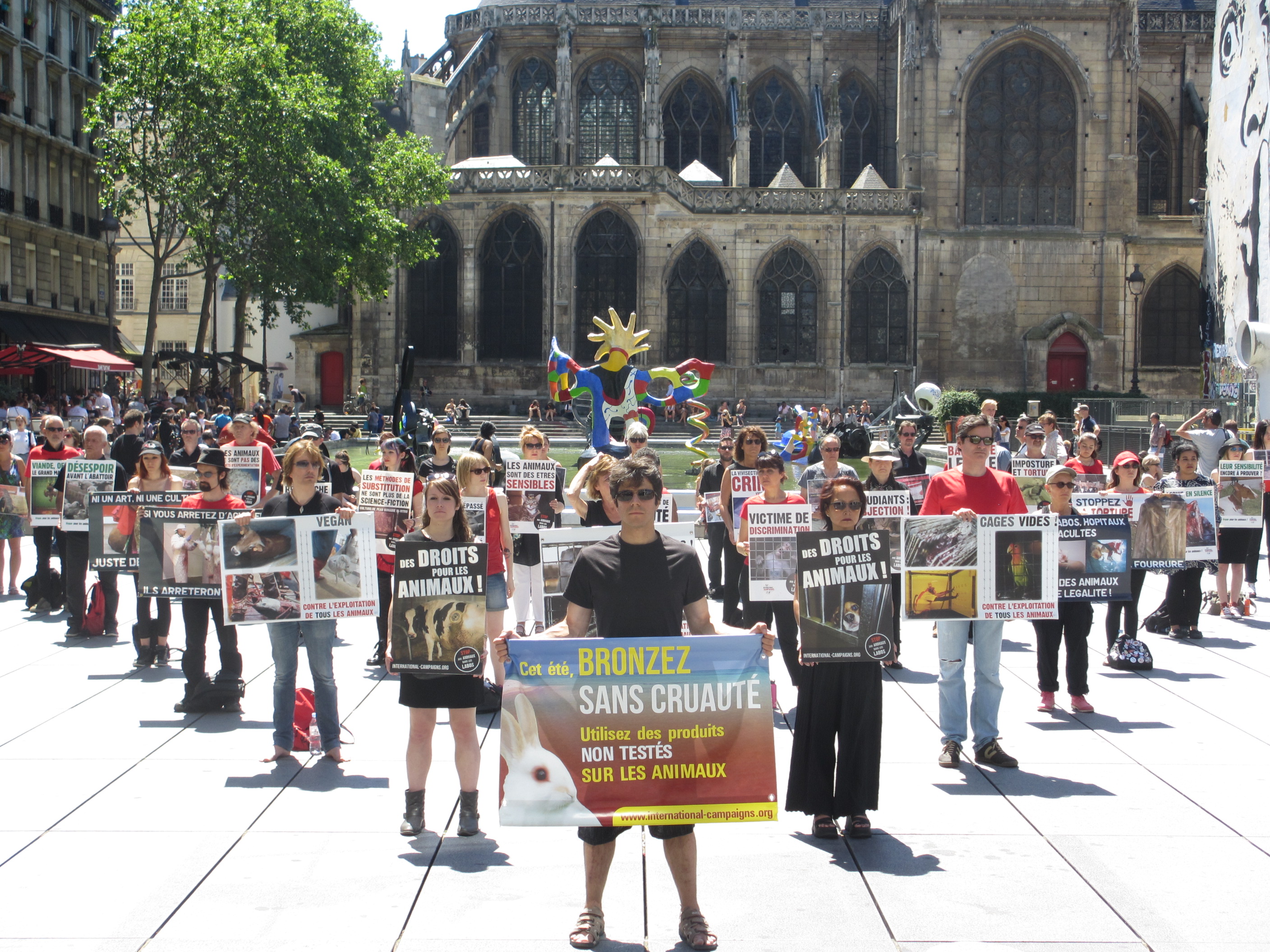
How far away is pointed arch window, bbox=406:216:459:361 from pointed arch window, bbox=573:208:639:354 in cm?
425

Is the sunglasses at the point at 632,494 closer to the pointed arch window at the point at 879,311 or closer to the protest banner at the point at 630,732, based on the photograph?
the protest banner at the point at 630,732

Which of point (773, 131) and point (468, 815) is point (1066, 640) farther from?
point (773, 131)

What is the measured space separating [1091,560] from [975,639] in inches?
51.4

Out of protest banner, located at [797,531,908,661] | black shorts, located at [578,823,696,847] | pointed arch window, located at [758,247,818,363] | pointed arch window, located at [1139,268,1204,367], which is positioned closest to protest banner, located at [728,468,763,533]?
protest banner, located at [797,531,908,661]

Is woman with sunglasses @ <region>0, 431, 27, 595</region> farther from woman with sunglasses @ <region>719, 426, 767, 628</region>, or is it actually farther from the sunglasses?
the sunglasses

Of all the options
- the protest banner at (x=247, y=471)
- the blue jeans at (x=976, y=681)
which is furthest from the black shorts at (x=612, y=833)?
the protest banner at (x=247, y=471)

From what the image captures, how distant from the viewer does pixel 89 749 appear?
705 cm

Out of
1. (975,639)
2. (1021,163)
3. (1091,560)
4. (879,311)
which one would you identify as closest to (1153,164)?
(1021,163)

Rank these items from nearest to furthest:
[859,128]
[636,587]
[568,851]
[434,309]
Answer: [636,587]
[568,851]
[434,309]
[859,128]

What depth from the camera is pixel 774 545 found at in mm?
7816

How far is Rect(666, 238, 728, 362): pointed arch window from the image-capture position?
41.3m

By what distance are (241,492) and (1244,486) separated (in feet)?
29.6

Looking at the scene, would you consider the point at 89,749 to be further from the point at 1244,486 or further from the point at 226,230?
the point at 226,230

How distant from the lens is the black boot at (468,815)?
18.9 ft
